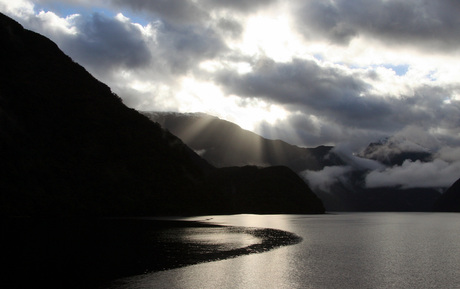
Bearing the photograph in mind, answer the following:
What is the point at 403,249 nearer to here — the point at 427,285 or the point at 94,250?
the point at 427,285

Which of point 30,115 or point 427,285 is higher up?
point 30,115

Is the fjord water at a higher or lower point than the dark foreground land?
lower

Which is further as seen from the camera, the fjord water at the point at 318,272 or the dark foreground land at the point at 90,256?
the fjord water at the point at 318,272

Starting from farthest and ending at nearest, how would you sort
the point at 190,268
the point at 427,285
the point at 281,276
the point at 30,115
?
the point at 30,115 → the point at 190,268 → the point at 281,276 → the point at 427,285

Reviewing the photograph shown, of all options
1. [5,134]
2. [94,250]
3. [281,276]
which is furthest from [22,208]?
[281,276]

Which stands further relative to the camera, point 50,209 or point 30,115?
point 30,115

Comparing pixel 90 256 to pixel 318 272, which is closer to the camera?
pixel 318 272

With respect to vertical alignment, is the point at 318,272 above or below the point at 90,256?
below

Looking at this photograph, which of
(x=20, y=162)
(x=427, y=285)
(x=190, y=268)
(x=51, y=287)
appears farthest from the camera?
(x=20, y=162)

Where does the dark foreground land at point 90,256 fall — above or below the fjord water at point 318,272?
above

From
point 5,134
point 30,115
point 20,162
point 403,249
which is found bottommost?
point 403,249

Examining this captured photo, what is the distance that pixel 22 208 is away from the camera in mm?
142625

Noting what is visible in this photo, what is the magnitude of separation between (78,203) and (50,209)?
15.7m

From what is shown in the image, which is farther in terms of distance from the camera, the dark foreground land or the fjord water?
the fjord water
